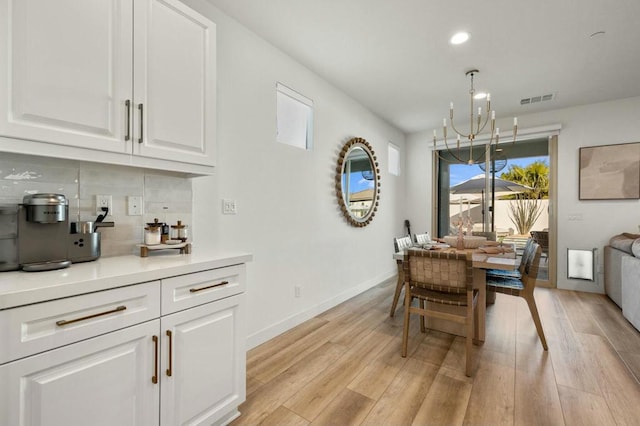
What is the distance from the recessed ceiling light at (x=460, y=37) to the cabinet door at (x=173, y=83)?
6.64ft

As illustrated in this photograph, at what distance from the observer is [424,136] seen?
5426 millimetres

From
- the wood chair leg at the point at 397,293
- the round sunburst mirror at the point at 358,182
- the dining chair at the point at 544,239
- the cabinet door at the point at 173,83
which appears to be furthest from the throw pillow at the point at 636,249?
the cabinet door at the point at 173,83

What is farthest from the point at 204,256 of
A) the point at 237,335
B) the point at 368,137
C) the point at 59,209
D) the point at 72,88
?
the point at 368,137

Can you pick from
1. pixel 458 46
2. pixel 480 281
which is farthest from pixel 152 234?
pixel 458 46

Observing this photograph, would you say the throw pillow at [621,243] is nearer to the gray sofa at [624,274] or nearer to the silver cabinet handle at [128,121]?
the gray sofa at [624,274]

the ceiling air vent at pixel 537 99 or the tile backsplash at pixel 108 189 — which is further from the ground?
the ceiling air vent at pixel 537 99

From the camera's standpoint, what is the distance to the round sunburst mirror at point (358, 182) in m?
3.63

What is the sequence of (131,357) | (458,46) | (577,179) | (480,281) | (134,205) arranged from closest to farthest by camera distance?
1. (131,357)
2. (134,205)
3. (480,281)
4. (458,46)
5. (577,179)

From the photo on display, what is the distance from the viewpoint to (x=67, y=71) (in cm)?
122

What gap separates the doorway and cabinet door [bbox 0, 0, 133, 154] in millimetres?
4257

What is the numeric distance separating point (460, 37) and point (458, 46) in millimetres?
154

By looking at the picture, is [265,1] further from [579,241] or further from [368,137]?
[579,241]

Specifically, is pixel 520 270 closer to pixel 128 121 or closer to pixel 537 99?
pixel 537 99

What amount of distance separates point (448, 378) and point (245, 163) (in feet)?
7.28
